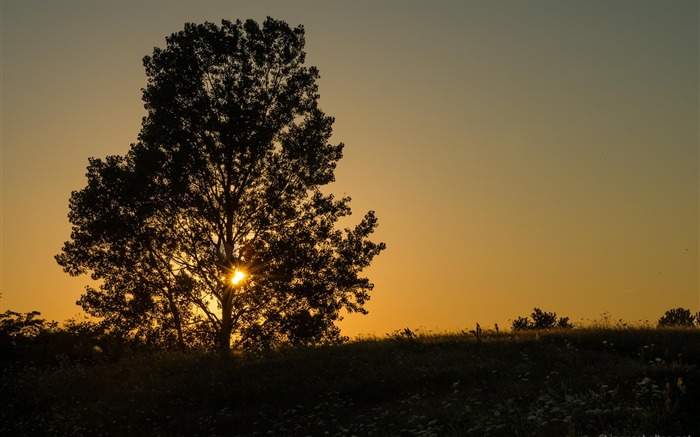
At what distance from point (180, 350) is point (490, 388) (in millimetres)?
15855

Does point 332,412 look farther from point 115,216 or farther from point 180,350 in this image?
point 115,216

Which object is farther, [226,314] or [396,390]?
[226,314]

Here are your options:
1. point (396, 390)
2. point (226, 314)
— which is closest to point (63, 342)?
point (226, 314)

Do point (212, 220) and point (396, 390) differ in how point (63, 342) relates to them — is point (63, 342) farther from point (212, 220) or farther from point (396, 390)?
point (396, 390)

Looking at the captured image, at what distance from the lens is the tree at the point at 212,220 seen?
103ft

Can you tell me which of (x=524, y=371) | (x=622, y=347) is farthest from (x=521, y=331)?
(x=524, y=371)

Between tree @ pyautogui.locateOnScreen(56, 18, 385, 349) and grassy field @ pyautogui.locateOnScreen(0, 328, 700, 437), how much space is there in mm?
4129

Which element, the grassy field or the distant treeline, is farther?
the distant treeline

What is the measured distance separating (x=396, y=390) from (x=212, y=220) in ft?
46.5

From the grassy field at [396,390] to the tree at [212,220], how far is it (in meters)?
4.13

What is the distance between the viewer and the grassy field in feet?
51.8

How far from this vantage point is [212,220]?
105 feet

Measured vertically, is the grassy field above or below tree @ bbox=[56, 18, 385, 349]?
below

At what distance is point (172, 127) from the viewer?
31.5 m
